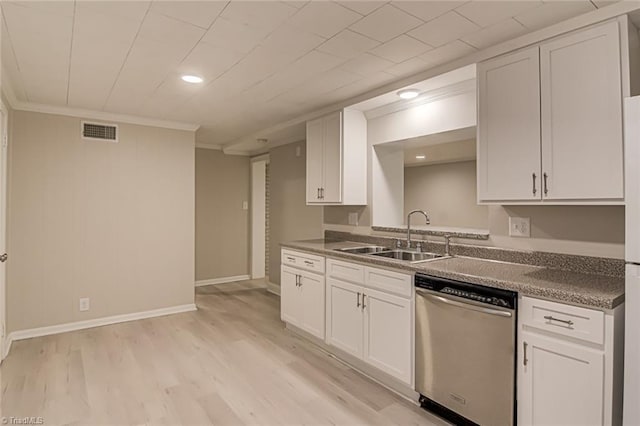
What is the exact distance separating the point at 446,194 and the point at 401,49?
190cm

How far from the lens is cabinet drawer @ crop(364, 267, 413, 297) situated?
7.95ft

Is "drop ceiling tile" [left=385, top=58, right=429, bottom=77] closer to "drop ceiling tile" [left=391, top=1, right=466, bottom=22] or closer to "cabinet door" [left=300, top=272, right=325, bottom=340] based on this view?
"drop ceiling tile" [left=391, top=1, right=466, bottom=22]

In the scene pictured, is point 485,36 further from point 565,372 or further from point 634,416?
point 634,416

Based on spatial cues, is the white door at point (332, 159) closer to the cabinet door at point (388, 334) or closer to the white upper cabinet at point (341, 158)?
the white upper cabinet at point (341, 158)

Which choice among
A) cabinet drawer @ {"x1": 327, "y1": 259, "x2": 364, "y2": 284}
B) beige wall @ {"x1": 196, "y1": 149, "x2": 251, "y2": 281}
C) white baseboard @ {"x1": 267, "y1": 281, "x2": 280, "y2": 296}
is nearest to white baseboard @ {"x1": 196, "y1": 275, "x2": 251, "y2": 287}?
beige wall @ {"x1": 196, "y1": 149, "x2": 251, "y2": 281}

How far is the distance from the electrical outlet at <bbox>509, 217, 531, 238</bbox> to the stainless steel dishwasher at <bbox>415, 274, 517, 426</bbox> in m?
0.67

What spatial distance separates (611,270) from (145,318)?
14.5 ft

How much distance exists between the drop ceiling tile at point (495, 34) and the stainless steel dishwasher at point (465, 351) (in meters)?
1.47

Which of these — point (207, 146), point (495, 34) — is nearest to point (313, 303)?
point (495, 34)

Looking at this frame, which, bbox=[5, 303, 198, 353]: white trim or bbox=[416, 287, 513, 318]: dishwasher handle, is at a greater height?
bbox=[416, 287, 513, 318]: dishwasher handle

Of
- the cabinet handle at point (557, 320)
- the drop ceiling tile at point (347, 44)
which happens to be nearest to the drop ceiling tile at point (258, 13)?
the drop ceiling tile at point (347, 44)

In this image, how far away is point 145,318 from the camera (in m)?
4.23

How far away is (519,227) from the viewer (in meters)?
2.42

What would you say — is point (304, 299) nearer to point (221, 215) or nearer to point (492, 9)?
point (492, 9)
